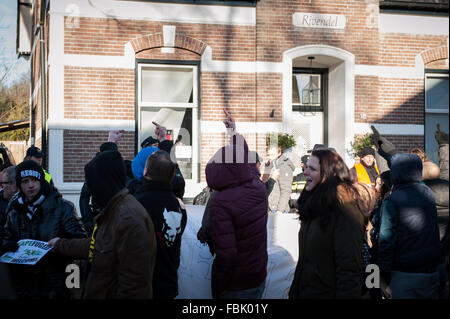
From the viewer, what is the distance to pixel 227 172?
3.57m

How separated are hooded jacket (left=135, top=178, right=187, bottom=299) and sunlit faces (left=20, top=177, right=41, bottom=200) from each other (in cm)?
106

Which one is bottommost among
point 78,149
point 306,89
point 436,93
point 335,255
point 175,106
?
point 335,255

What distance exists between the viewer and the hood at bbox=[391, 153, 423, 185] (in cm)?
398

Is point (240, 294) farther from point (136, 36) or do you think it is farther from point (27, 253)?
point (136, 36)

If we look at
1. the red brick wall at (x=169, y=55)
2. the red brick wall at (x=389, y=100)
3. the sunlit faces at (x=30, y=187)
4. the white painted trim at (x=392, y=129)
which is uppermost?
the red brick wall at (x=169, y=55)

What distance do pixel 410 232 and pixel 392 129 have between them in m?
7.46

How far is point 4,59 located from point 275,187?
40.5 feet

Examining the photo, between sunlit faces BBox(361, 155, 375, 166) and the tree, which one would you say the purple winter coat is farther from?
the tree

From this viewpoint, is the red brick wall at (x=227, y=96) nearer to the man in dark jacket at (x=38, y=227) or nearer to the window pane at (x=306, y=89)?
the window pane at (x=306, y=89)

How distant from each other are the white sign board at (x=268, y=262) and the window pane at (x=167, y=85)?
5054 millimetres

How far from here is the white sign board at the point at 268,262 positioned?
4.68 metres

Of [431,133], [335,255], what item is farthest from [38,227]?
[431,133]

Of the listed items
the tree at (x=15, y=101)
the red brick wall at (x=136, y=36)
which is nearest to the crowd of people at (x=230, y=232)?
the red brick wall at (x=136, y=36)

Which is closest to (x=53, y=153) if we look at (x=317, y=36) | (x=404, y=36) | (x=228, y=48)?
(x=228, y=48)
